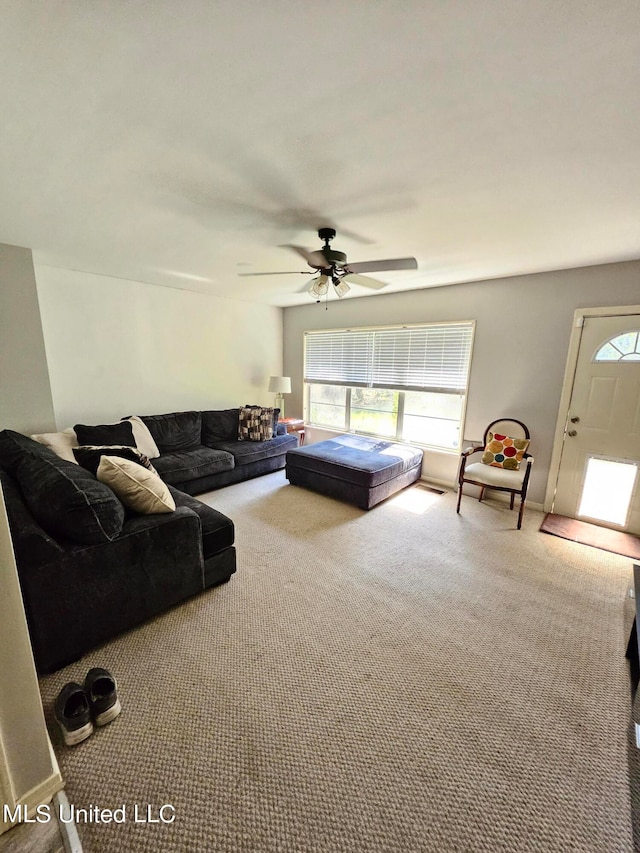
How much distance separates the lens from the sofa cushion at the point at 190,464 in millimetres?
3393

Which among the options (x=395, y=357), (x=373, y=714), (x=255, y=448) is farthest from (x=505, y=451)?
(x=255, y=448)

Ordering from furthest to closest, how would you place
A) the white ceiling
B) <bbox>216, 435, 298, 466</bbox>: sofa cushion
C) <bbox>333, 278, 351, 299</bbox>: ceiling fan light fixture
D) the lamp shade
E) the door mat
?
the lamp shade, <bbox>216, 435, 298, 466</bbox>: sofa cushion, the door mat, <bbox>333, 278, 351, 299</bbox>: ceiling fan light fixture, the white ceiling

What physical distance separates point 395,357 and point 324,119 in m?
3.30

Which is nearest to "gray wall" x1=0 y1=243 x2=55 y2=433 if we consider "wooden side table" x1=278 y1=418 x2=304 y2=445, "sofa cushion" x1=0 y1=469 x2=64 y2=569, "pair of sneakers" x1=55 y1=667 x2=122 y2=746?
"sofa cushion" x1=0 y1=469 x2=64 y2=569

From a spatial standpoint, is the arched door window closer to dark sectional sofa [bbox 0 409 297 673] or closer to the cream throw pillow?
dark sectional sofa [bbox 0 409 297 673]

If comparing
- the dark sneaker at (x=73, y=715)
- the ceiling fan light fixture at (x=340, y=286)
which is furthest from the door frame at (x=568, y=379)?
the dark sneaker at (x=73, y=715)

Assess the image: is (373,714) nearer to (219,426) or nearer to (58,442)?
(58,442)

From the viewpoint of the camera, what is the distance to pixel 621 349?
9.43 ft

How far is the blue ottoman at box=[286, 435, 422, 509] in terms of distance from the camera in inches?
131

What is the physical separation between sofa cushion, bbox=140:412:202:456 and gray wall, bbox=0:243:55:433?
1041 millimetres

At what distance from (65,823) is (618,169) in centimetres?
336

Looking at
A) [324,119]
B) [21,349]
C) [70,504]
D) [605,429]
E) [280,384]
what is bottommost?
[70,504]

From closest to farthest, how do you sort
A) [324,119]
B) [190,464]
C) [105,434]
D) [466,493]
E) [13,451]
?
1. [324,119]
2. [13,451]
3. [105,434]
4. [190,464]
5. [466,493]

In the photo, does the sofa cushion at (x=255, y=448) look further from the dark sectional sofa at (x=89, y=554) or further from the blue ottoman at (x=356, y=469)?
the dark sectional sofa at (x=89, y=554)
